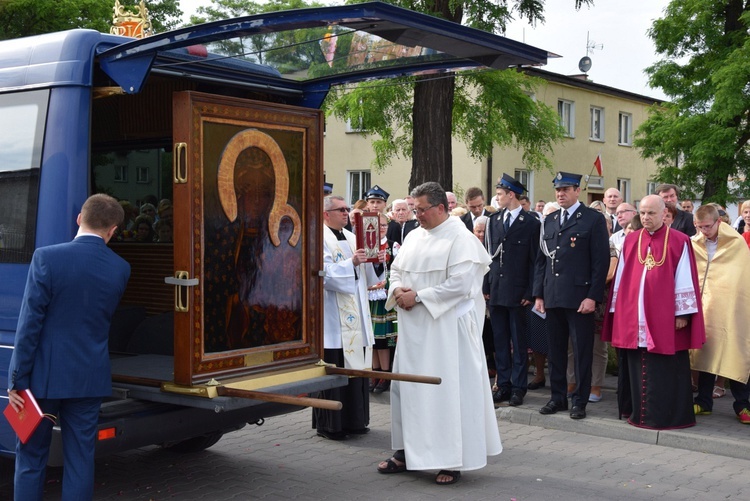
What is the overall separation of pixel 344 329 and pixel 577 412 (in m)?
2.35

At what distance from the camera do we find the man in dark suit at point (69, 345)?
4750 mm

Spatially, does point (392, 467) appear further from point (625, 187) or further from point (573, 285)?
point (625, 187)

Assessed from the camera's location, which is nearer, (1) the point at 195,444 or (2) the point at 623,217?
(1) the point at 195,444

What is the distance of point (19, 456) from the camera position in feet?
16.1

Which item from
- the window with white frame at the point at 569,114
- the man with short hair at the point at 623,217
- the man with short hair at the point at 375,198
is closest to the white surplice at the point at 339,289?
the man with short hair at the point at 375,198

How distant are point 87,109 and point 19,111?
0.49m

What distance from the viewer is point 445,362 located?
6488 mm

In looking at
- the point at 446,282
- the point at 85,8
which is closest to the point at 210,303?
the point at 446,282

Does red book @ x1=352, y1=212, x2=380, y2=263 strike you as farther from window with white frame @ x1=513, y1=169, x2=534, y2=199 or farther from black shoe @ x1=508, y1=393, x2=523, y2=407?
window with white frame @ x1=513, y1=169, x2=534, y2=199

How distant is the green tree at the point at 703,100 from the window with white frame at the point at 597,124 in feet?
24.8

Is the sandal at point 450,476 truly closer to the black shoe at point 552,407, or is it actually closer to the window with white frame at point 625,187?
the black shoe at point 552,407

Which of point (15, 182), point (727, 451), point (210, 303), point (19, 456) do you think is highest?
point (15, 182)

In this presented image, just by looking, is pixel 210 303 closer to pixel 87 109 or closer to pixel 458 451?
pixel 87 109

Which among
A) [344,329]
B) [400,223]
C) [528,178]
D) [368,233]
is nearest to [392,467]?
[344,329]
